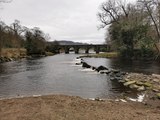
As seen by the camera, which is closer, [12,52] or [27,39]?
[12,52]

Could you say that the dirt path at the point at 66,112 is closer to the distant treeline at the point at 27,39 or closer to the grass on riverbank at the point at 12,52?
the grass on riverbank at the point at 12,52

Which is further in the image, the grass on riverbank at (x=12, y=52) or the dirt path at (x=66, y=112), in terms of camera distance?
the grass on riverbank at (x=12, y=52)

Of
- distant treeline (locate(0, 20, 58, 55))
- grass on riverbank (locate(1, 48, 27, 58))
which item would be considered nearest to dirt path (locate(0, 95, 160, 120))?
grass on riverbank (locate(1, 48, 27, 58))

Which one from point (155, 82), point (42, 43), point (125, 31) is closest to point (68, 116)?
point (155, 82)

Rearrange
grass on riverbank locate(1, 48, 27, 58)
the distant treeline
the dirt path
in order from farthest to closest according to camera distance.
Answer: the distant treeline < grass on riverbank locate(1, 48, 27, 58) < the dirt path

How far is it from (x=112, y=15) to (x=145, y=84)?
45.3m

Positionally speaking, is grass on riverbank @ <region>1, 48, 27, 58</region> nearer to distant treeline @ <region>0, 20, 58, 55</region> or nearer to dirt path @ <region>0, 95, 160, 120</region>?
distant treeline @ <region>0, 20, 58, 55</region>

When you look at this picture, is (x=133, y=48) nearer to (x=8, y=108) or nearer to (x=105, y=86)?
(x=105, y=86)

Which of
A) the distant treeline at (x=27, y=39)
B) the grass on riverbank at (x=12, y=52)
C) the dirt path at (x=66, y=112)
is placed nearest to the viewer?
the dirt path at (x=66, y=112)

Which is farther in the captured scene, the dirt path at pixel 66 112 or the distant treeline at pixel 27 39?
the distant treeline at pixel 27 39

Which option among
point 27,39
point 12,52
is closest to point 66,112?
point 12,52

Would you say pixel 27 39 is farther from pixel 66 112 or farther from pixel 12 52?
Result: pixel 66 112

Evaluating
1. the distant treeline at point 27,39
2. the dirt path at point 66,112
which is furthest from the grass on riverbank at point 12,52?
the dirt path at point 66,112

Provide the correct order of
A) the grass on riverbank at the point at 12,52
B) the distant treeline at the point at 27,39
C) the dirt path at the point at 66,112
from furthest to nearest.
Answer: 1. the distant treeline at the point at 27,39
2. the grass on riverbank at the point at 12,52
3. the dirt path at the point at 66,112
